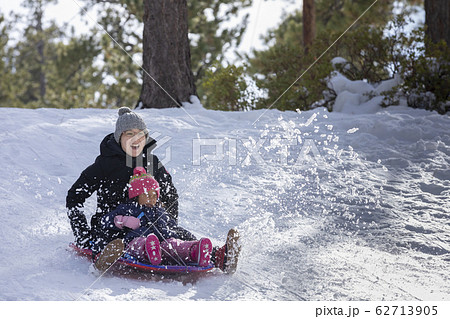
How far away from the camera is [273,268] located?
13.4 feet

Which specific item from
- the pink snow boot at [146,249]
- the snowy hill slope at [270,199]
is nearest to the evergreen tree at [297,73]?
the snowy hill slope at [270,199]

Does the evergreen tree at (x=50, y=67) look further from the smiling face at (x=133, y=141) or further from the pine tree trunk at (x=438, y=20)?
the smiling face at (x=133, y=141)

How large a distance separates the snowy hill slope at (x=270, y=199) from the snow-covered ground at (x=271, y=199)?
17 millimetres

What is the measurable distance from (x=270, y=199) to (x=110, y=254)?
250 centimetres


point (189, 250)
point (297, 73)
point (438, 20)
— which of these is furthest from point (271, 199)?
point (438, 20)

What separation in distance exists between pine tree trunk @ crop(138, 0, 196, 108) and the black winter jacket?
5.05 metres

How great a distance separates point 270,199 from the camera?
5.70 meters

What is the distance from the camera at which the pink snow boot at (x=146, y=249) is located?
3.61m

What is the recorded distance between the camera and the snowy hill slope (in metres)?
3.62

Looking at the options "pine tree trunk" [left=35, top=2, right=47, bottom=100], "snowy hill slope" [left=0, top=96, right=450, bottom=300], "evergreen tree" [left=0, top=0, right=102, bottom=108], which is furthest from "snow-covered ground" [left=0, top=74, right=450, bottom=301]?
"pine tree trunk" [left=35, top=2, right=47, bottom=100]

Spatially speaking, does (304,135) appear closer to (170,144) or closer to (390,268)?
(170,144)

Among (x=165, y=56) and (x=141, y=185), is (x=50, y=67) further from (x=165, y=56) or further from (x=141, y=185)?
(x=141, y=185)

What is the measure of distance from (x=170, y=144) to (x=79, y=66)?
1607cm

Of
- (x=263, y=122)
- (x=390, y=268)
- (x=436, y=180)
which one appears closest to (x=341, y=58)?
(x=263, y=122)
